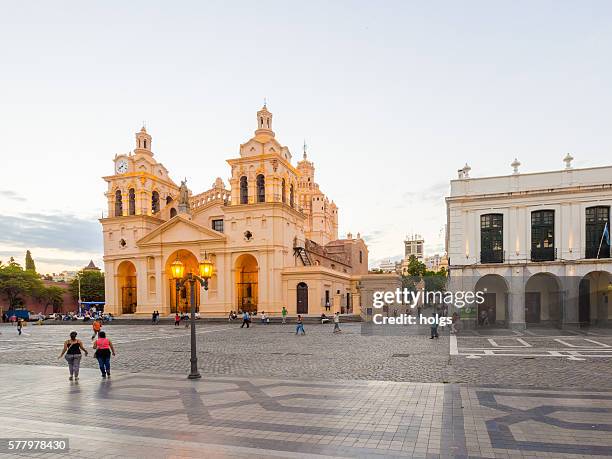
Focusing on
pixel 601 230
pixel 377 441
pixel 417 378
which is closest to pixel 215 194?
pixel 601 230

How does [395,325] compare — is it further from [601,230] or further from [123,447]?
[123,447]

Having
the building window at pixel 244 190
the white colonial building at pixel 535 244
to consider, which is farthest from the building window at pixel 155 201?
the white colonial building at pixel 535 244

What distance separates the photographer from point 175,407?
966 cm

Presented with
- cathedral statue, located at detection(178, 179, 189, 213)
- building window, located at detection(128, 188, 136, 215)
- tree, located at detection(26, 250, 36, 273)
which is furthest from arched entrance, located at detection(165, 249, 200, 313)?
tree, located at detection(26, 250, 36, 273)

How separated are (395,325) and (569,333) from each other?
1194 centimetres

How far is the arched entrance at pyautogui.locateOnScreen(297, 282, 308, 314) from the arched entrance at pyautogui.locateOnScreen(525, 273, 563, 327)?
882 inches

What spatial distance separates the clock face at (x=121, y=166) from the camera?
2274 inches

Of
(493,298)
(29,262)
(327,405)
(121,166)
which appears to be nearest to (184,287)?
(121,166)

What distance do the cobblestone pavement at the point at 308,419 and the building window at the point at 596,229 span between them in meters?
21.2

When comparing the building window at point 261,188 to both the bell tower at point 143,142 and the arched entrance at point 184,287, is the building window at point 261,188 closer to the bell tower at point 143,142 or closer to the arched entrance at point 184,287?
the arched entrance at point 184,287

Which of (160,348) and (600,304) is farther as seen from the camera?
(600,304)

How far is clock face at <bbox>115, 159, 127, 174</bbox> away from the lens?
57.8 meters

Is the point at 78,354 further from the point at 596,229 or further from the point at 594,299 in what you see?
the point at 594,299

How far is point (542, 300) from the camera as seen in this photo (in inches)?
1209
